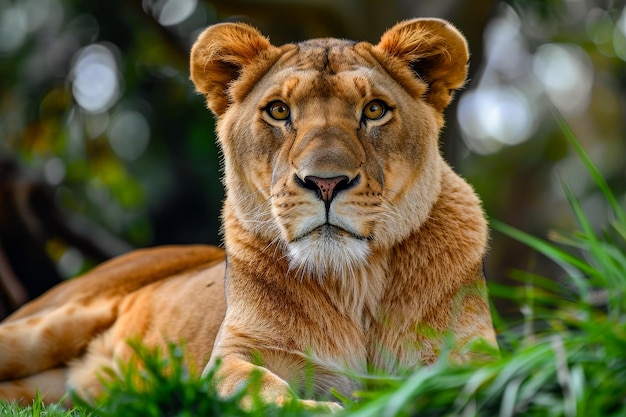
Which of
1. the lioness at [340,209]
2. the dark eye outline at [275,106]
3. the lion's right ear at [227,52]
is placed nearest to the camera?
the lioness at [340,209]

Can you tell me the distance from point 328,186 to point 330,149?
182mm

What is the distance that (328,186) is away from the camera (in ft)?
11.7

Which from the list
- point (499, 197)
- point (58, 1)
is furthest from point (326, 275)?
point (499, 197)

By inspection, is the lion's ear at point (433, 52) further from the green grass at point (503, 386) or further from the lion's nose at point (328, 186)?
the green grass at point (503, 386)

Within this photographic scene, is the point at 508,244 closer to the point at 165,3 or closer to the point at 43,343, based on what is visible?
the point at 165,3

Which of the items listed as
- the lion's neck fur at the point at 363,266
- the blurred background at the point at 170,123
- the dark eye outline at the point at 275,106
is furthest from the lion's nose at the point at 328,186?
the blurred background at the point at 170,123

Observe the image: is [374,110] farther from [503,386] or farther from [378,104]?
[503,386]

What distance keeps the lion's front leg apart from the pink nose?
0.68 metres

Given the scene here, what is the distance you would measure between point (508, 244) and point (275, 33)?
492 cm

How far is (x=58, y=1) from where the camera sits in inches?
486

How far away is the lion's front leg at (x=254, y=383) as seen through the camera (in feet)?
9.66

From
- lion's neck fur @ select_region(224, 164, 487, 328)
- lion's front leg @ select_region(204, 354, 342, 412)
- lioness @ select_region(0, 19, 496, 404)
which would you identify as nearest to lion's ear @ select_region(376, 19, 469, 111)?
lioness @ select_region(0, 19, 496, 404)

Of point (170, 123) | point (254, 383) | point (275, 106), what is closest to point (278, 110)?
point (275, 106)

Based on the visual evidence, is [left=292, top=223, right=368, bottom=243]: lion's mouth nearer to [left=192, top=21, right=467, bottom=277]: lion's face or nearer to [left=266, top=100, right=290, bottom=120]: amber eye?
[left=192, top=21, right=467, bottom=277]: lion's face
